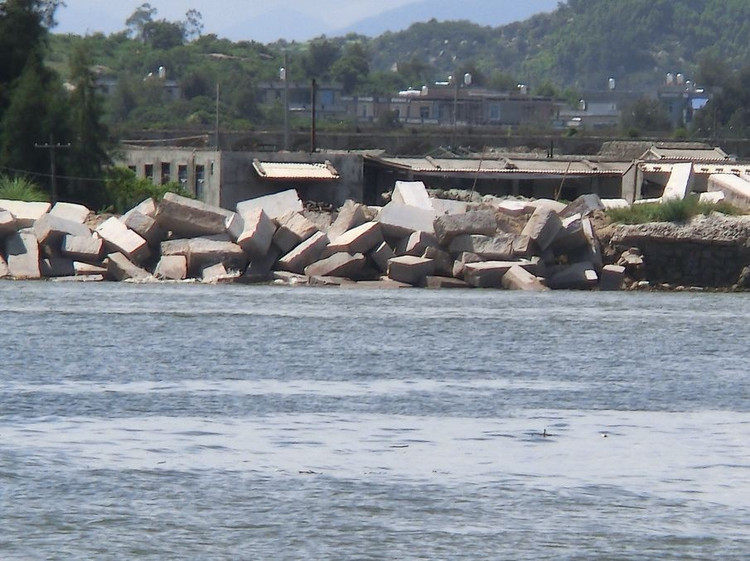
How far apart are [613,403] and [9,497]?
5.28m

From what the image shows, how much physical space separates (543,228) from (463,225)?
1194 mm

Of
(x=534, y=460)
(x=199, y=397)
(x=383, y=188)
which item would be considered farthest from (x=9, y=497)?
(x=383, y=188)

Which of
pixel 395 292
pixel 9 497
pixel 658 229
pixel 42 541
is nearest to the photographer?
pixel 42 541

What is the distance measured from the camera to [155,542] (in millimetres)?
7215

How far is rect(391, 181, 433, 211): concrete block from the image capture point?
25.2 m

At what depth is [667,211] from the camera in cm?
2500

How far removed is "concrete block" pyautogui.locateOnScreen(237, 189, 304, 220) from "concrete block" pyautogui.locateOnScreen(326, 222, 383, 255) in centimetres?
144

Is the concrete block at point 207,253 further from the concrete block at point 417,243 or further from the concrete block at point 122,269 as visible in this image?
the concrete block at point 417,243

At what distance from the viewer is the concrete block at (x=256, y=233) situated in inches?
905

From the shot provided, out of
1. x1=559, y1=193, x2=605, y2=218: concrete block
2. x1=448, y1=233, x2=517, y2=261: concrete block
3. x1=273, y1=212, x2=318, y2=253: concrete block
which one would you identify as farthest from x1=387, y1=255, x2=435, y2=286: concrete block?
x1=559, y1=193, x2=605, y2=218: concrete block

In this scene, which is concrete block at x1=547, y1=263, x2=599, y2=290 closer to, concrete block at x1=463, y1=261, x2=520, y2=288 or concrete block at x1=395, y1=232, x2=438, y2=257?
concrete block at x1=463, y1=261, x2=520, y2=288

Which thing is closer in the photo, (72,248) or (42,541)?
(42,541)

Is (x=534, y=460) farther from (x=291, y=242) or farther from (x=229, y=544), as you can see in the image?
(x=291, y=242)

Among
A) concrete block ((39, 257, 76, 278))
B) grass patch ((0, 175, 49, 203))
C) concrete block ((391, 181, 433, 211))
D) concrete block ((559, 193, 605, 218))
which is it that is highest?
concrete block ((391, 181, 433, 211))
